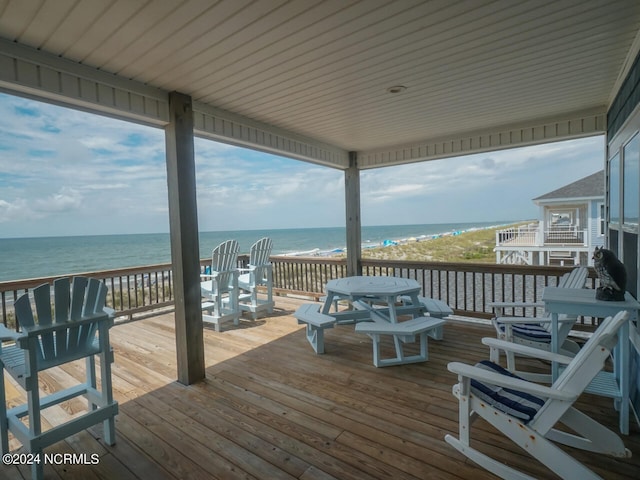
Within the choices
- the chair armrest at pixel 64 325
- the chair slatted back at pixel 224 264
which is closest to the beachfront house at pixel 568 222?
the chair slatted back at pixel 224 264

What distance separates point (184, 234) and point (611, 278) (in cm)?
339

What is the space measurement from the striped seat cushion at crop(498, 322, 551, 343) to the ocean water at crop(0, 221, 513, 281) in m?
11.9

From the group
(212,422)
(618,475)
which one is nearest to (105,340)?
(212,422)

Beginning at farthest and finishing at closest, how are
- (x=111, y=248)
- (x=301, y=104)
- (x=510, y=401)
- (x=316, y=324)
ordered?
(x=111, y=248), (x=316, y=324), (x=301, y=104), (x=510, y=401)

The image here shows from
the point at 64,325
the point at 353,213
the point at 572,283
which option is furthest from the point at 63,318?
the point at 353,213

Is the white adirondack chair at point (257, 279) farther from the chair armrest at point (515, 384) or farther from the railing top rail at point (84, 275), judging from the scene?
the chair armrest at point (515, 384)

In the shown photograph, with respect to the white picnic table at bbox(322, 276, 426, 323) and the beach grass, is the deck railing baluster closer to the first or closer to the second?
the white picnic table at bbox(322, 276, 426, 323)

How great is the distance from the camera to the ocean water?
1911 cm

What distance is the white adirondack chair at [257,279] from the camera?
204 inches

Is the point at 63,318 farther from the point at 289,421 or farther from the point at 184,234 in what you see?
the point at 289,421

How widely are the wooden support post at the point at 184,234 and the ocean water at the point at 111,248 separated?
10.9 m

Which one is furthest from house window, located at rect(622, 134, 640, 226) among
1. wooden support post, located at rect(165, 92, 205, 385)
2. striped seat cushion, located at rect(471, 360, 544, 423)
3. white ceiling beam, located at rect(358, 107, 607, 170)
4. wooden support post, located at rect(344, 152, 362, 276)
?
wooden support post, located at rect(344, 152, 362, 276)

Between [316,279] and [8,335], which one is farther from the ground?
[8,335]

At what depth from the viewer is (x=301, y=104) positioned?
3.28m
